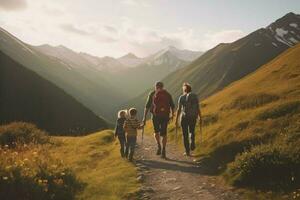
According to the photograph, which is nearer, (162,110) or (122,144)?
(162,110)

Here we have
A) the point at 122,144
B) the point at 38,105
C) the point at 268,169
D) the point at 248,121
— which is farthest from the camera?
the point at 38,105

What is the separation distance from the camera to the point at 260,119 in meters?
23.7

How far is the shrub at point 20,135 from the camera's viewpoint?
98.6 feet

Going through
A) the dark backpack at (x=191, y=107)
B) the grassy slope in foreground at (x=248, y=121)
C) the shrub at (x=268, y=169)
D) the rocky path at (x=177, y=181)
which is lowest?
the rocky path at (x=177, y=181)

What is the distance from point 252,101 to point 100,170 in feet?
49.0

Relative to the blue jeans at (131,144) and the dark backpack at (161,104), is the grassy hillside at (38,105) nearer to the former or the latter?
the blue jeans at (131,144)

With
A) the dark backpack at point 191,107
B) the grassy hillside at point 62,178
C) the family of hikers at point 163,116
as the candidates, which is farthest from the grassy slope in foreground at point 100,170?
the dark backpack at point 191,107

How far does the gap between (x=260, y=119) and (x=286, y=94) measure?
304 inches

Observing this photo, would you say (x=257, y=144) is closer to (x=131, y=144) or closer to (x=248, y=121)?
(x=248, y=121)

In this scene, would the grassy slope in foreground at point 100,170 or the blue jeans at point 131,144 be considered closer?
the grassy slope in foreground at point 100,170

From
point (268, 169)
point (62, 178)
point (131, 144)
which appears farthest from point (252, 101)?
point (62, 178)

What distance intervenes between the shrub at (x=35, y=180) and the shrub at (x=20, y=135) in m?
13.5

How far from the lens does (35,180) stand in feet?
46.1

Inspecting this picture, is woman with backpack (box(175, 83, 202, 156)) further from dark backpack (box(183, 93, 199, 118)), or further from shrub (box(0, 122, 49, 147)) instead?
shrub (box(0, 122, 49, 147))
